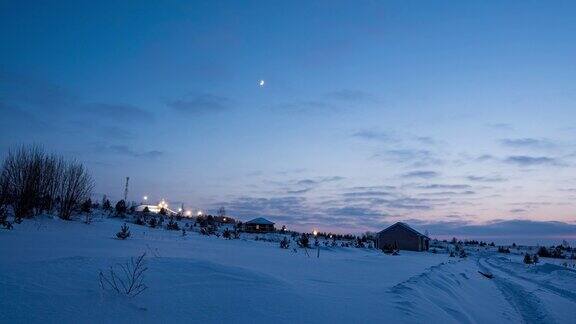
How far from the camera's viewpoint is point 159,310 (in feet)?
14.1

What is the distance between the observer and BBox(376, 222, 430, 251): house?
175 ft

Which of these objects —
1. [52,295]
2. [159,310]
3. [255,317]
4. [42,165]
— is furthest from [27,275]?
[42,165]

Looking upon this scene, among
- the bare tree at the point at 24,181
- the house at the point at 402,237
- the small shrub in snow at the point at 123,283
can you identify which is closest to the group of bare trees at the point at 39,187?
the bare tree at the point at 24,181

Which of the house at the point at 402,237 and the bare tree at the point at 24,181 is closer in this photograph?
the bare tree at the point at 24,181

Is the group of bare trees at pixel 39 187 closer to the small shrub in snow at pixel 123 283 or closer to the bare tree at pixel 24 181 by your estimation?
the bare tree at pixel 24 181

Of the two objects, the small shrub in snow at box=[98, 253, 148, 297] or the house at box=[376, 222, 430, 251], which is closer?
the small shrub in snow at box=[98, 253, 148, 297]

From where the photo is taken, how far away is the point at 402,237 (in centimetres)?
5384

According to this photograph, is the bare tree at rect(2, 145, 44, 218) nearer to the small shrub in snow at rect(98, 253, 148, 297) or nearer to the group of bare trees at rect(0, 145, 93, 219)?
the group of bare trees at rect(0, 145, 93, 219)

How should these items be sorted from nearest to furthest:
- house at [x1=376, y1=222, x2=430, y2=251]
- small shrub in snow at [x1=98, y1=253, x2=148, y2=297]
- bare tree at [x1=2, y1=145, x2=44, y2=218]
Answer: small shrub in snow at [x1=98, y1=253, x2=148, y2=297] < bare tree at [x1=2, y1=145, x2=44, y2=218] < house at [x1=376, y1=222, x2=430, y2=251]

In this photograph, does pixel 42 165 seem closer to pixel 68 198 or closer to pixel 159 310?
pixel 68 198

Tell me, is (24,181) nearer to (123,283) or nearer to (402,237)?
(123,283)

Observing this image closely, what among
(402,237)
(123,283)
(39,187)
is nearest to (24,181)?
(39,187)

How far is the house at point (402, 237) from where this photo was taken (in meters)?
53.4

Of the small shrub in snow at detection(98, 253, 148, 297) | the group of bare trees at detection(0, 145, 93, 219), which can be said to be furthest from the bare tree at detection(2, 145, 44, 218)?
the small shrub in snow at detection(98, 253, 148, 297)
